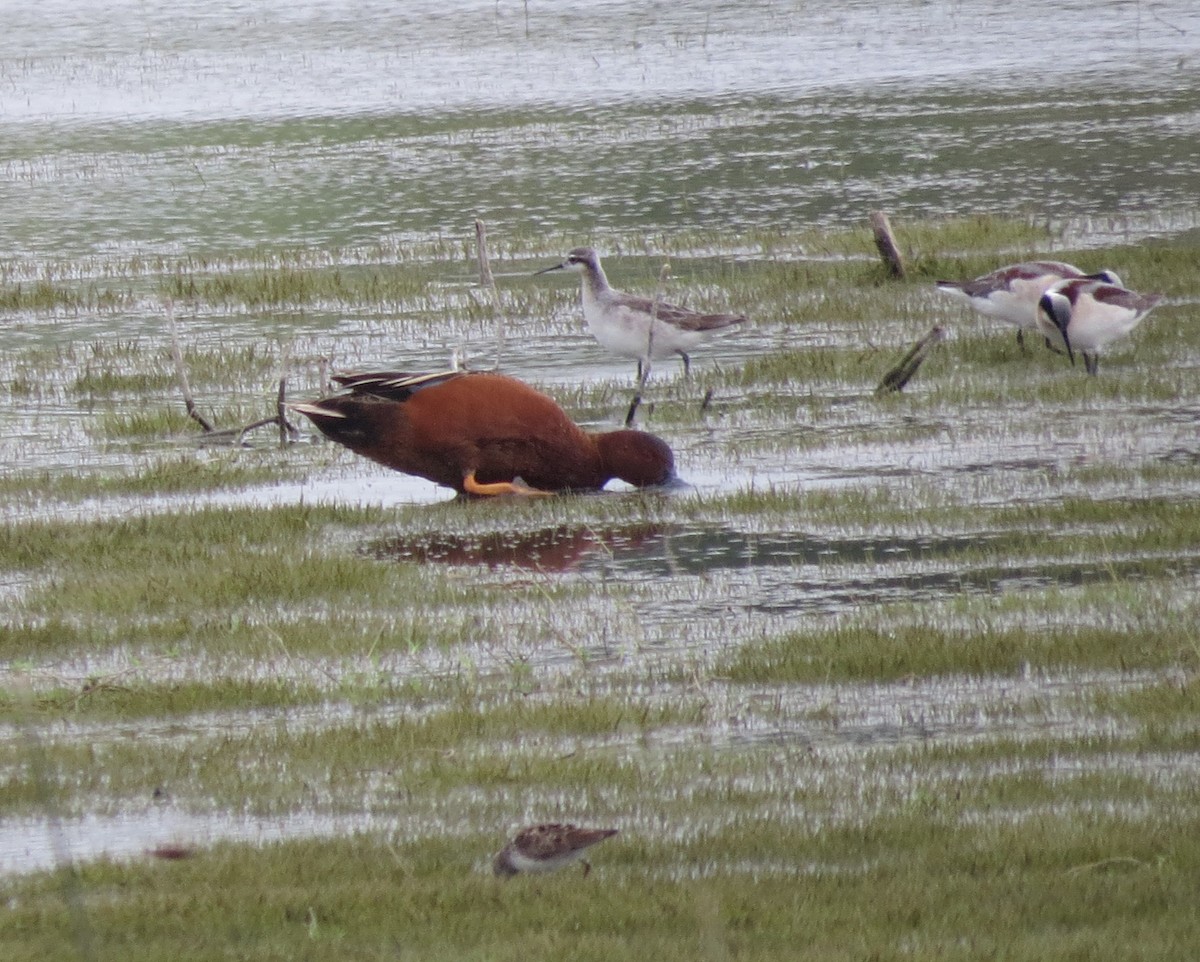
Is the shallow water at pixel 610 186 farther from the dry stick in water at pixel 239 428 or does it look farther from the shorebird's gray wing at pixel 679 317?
the shorebird's gray wing at pixel 679 317

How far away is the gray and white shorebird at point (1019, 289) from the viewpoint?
42.2ft

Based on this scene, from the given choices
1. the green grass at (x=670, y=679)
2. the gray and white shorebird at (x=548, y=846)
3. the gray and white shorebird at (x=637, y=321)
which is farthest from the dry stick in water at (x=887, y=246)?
the gray and white shorebird at (x=548, y=846)

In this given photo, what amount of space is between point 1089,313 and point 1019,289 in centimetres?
83

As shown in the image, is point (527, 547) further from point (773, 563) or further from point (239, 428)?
point (239, 428)

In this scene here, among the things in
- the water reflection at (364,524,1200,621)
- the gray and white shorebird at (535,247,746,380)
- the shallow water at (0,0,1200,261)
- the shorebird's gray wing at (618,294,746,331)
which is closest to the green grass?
the water reflection at (364,524,1200,621)

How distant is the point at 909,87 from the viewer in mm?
32094

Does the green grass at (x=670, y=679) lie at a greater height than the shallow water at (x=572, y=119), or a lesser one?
greater

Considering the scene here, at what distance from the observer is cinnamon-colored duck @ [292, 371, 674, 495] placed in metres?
9.66

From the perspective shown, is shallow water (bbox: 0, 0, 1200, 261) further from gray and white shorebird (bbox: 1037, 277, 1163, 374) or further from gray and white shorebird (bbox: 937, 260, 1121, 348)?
gray and white shorebird (bbox: 1037, 277, 1163, 374)

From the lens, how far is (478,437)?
9.75 meters

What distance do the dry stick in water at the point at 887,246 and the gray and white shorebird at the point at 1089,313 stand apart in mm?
3752

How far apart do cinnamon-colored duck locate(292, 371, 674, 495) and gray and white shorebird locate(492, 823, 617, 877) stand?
4796 mm

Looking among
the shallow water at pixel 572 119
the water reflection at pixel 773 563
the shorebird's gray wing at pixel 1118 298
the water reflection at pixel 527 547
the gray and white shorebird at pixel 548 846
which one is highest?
the gray and white shorebird at pixel 548 846

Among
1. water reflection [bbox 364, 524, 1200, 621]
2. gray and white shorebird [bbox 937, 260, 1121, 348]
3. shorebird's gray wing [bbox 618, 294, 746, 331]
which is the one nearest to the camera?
water reflection [bbox 364, 524, 1200, 621]
